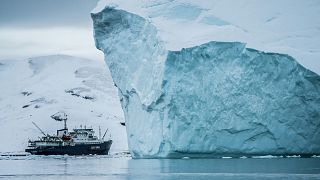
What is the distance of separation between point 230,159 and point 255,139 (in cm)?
343

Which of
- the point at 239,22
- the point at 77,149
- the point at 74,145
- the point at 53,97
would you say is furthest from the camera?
the point at 53,97

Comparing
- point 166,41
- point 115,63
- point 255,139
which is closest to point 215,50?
point 166,41

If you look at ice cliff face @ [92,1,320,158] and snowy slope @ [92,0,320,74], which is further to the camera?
snowy slope @ [92,0,320,74]

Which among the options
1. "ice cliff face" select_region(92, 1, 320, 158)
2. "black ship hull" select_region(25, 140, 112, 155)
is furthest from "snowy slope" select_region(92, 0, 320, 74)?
"black ship hull" select_region(25, 140, 112, 155)

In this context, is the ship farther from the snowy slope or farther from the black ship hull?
the snowy slope

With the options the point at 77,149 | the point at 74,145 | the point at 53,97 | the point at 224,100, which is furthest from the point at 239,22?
the point at 53,97

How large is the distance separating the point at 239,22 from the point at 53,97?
6220 centimetres

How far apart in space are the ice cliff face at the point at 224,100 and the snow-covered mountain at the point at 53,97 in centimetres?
4351

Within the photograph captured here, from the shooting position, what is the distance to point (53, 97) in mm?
88500

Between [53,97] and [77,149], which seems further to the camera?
[53,97]

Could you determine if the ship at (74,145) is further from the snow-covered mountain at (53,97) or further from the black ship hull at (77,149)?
the snow-covered mountain at (53,97)

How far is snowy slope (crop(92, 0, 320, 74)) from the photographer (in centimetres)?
2704

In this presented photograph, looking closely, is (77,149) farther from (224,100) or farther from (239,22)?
(224,100)

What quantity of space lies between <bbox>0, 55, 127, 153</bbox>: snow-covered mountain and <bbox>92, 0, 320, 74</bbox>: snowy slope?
42.6 meters
